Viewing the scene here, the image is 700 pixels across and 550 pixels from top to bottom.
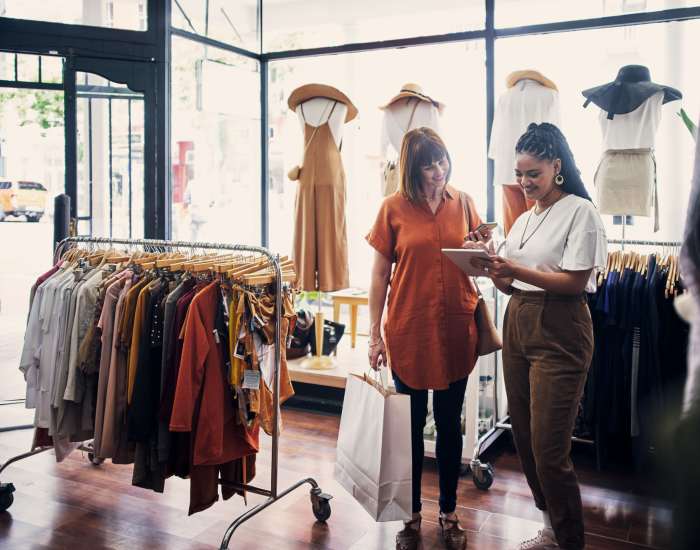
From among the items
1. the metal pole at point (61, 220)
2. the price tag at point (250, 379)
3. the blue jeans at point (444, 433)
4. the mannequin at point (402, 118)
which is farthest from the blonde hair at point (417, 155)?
the metal pole at point (61, 220)

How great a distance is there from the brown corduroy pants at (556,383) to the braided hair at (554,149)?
374 millimetres

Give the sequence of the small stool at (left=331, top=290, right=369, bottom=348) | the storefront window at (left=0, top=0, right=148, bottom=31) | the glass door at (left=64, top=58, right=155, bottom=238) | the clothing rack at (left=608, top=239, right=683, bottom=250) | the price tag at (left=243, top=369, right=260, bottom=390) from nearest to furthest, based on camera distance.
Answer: the price tag at (left=243, top=369, right=260, bottom=390), the clothing rack at (left=608, top=239, right=683, bottom=250), the storefront window at (left=0, top=0, right=148, bottom=31), the glass door at (left=64, top=58, right=155, bottom=238), the small stool at (left=331, top=290, right=369, bottom=348)

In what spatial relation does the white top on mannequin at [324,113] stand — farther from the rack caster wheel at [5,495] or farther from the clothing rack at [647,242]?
the rack caster wheel at [5,495]

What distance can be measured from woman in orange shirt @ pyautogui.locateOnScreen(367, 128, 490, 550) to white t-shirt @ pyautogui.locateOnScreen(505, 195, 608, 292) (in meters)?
0.24

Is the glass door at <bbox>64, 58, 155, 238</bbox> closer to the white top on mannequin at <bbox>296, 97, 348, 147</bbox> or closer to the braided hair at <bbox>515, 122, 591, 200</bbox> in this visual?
the white top on mannequin at <bbox>296, 97, 348, 147</bbox>

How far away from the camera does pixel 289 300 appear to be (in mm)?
2816

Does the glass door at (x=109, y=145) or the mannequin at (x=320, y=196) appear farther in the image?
the mannequin at (x=320, y=196)

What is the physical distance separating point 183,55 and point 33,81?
0.86 meters

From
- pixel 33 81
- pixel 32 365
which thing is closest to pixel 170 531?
pixel 32 365

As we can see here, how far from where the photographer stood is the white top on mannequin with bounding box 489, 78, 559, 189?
148 inches

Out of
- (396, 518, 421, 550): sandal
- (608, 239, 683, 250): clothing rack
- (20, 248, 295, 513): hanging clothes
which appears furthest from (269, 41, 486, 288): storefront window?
(396, 518, 421, 550): sandal

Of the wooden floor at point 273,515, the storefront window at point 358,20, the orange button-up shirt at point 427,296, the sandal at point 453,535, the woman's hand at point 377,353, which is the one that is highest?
the storefront window at point 358,20

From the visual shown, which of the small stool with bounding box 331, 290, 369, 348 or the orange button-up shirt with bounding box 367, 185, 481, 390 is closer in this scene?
the orange button-up shirt with bounding box 367, 185, 481, 390

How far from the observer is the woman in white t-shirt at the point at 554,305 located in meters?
2.34
